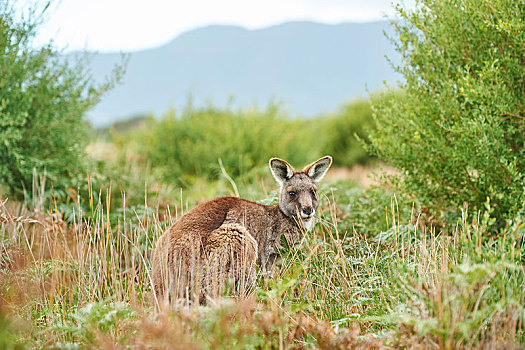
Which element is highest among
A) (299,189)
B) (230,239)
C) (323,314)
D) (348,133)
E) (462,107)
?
(462,107)

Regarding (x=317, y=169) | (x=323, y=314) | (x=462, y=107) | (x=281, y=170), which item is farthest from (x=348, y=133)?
(x=323, y=314)

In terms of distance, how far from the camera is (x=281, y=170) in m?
5.50

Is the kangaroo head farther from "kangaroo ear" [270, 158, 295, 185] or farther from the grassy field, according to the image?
the grassy field

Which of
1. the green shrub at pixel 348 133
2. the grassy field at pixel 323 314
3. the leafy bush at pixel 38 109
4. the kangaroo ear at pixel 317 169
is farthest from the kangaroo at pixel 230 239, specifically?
the green shrub at pixel 348 133

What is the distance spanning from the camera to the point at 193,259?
4.10m

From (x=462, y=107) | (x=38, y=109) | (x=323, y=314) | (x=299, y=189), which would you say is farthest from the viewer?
(x=38, y=109)

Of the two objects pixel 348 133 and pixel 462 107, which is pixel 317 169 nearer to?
pixel 462 107

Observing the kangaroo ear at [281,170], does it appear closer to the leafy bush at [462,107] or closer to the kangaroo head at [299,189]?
the kangaroo head at [299,189]

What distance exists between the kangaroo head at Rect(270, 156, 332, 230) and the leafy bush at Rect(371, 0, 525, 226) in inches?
50.6

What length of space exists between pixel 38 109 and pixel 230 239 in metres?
4.41

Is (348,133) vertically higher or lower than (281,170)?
lower

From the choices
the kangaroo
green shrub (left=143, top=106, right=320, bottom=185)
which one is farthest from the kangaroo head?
green shrub (left=143, top=106, right=320, bottom=185)

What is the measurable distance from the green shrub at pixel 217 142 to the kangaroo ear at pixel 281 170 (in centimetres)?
539

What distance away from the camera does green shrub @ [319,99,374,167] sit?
1897 centimetres
